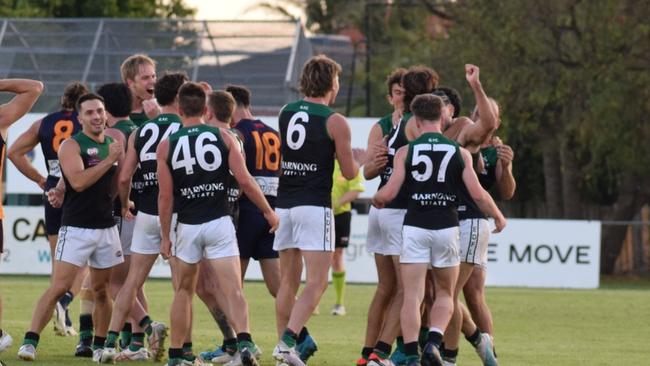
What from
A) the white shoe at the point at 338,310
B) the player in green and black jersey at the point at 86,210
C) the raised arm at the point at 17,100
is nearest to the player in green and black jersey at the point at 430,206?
the player in green and black jersey at the point at 86,210

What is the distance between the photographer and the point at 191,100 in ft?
35.8

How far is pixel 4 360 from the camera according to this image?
11844 millimetres

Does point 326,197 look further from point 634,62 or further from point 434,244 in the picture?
point 634,62

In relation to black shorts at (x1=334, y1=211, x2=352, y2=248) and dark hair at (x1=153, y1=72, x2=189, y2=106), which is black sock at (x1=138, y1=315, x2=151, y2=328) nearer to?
dark hair at (x1=153, y1=72, x2=189, y2=106)

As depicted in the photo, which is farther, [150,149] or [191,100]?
[150,149]

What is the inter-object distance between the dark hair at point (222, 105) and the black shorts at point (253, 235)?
5.35 ft

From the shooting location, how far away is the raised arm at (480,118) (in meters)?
11.1

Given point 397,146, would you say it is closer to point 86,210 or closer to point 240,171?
point 240,171

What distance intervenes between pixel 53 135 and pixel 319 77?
3.06 metres

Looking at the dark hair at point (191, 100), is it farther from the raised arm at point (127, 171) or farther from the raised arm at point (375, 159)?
the raised arm at point (375, 159)

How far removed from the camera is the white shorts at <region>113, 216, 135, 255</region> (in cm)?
1284

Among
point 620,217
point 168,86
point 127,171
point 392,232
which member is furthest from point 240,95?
point 620,217

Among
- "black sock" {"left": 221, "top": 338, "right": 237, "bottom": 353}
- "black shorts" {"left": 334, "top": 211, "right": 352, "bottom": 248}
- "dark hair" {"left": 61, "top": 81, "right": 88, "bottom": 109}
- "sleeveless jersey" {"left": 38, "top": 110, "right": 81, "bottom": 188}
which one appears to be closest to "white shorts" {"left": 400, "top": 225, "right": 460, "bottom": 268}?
"black sock" {"left": 221, "top": 338, "right": 237, "bottom": 353}

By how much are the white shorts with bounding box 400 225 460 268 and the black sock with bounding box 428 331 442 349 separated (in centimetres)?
52
